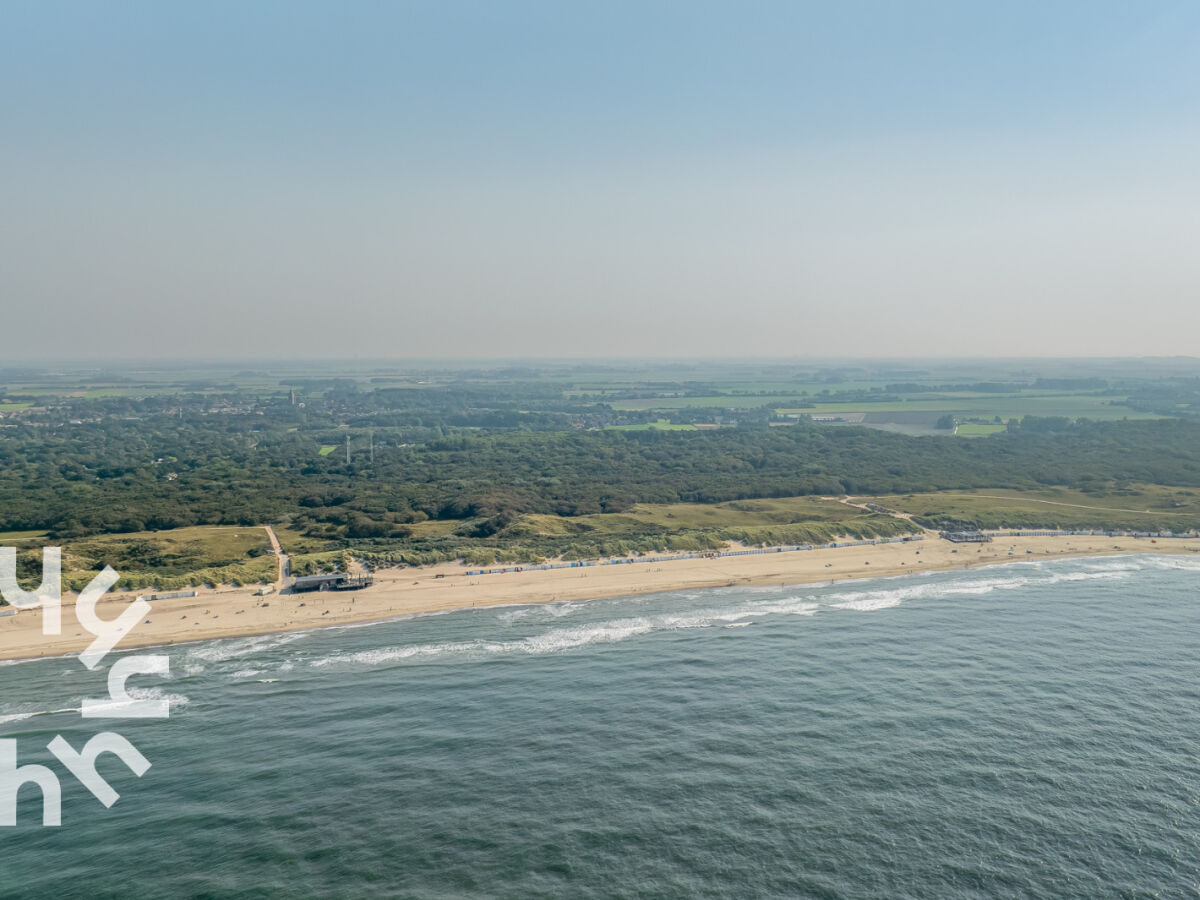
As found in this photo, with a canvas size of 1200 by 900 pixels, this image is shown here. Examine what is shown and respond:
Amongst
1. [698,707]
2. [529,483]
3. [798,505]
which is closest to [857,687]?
[698,707]

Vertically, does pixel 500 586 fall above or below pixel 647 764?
below

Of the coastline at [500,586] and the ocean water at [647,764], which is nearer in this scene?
the ocean water at [647,764]

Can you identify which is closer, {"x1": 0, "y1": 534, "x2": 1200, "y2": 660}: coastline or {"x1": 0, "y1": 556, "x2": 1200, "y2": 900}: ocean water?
{"x1": 0, "y1": 556, "x2": 1200, "y2": 900}: ocean water

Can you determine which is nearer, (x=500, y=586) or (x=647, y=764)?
(x=647, y=764)

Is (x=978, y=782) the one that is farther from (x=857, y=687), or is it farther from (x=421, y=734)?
(x=421, y=734)
